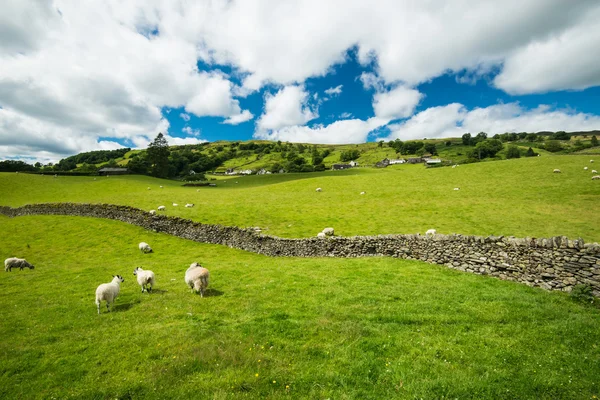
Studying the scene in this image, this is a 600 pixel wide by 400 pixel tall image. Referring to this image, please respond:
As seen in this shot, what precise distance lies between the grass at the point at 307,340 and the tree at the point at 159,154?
94.2 m

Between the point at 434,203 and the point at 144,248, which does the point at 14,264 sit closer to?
the point at 144,248

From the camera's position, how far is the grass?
6.39 meters

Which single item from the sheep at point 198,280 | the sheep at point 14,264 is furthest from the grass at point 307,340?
the sheep at point 14,264

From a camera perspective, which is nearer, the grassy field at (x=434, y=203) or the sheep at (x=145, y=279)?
the sheep at (x=145, y=279)

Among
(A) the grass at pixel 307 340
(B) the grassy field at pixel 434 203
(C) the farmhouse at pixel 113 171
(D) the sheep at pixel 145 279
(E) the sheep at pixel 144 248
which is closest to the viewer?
(A) the grass at pixel 307 340

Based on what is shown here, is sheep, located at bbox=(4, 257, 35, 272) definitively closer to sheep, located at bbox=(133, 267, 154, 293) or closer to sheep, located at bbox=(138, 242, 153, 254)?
sheep, located at bbox=(138, 242, 153, 254)

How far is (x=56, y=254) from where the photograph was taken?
25.2 metres

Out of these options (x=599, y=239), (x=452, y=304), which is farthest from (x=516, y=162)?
(x=452, y=304)

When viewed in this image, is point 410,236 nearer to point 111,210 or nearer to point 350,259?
point 350,259

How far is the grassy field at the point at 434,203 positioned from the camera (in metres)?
23.6

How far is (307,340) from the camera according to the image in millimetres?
8383

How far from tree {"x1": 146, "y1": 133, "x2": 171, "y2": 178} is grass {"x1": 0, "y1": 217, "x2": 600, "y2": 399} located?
9418 cm

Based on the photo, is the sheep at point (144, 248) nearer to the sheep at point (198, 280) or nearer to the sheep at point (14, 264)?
the sheep at point (14, 264)

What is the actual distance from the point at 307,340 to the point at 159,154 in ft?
354
